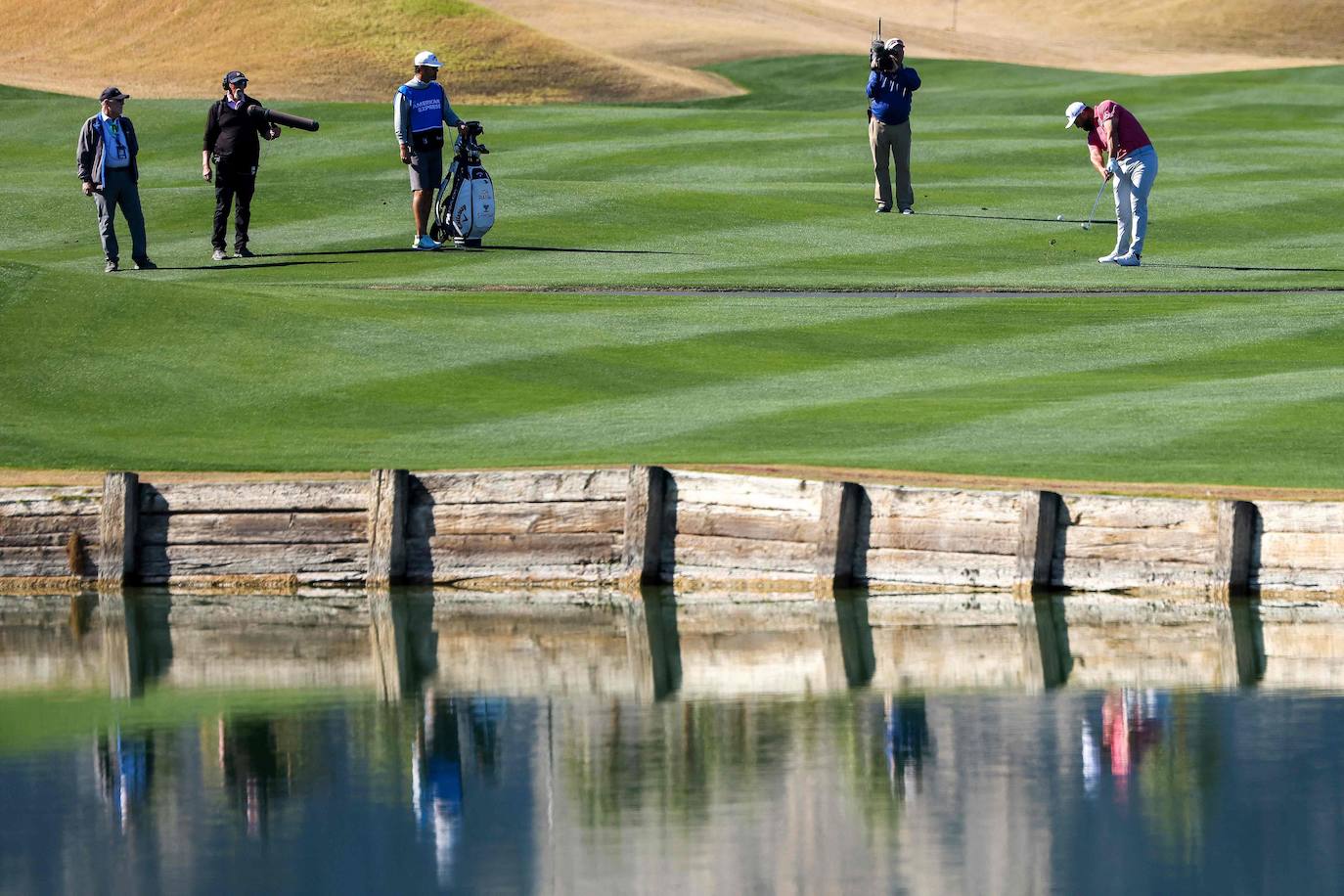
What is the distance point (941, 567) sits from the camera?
46.3 feet

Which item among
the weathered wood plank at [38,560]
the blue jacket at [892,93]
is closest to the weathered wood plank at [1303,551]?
the weathered wood plank at [38,560]

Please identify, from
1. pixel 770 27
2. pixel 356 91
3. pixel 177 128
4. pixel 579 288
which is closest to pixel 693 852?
pixel 579 288

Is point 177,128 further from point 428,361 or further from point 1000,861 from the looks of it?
point 1000,861

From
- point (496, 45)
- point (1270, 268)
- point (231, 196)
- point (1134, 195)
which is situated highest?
point (496, 45)

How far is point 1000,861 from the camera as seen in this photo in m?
8.87

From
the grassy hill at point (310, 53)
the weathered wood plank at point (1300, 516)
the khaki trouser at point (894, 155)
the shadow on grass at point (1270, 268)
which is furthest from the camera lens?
the grassy hill at point (310, 53)

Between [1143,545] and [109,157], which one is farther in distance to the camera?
[109,157]

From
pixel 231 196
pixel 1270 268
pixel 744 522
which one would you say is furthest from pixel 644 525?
pixel 1270 268

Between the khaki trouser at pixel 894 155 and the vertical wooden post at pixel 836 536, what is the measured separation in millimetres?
15658

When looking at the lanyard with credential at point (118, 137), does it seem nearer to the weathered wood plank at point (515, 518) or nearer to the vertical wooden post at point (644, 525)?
the weathered wood plank at point (515, 518)

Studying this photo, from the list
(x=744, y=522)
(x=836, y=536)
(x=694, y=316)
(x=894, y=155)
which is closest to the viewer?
(x=836, y=536)

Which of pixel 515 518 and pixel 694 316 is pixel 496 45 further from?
pixel 515 518

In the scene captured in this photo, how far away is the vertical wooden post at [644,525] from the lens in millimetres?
14305

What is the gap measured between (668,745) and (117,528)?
5.32 meters
